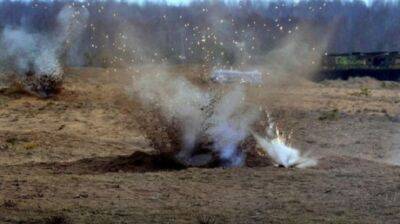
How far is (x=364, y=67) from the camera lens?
1262 inches

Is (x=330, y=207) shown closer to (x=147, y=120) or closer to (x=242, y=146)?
(x=242, y=146)

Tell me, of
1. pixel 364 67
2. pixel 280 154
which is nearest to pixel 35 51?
pixel 364 67

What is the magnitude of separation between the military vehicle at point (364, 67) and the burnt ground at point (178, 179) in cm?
1472

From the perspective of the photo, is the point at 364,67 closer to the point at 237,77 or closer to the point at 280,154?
the point at 237,77

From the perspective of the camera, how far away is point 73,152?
11273 mm

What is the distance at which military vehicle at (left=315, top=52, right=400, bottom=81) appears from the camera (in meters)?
30.9

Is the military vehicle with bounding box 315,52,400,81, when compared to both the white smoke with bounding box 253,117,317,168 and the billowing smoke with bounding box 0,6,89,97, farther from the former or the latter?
the white smoke with bounding box 253,117,317,168

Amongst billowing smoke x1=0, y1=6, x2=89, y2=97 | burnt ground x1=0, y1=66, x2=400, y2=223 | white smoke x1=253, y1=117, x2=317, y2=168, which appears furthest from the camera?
billowing smoke x1=0, y1=6, x2=89, y2=97

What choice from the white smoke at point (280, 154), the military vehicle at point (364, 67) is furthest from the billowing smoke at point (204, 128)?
the military vehicle at point (364, 67)

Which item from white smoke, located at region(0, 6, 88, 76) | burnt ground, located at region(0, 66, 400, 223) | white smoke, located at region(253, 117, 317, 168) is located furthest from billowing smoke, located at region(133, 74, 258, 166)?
white smoke, located at region(0, 6, 88, 76)

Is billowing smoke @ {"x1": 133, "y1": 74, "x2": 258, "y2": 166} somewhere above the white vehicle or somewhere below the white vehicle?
below

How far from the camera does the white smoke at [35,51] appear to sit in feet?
73.4

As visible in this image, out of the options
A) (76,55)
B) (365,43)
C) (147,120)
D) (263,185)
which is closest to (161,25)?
(76,55)

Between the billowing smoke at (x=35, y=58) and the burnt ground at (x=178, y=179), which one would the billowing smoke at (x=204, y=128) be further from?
the billowing smoke at (x=35, y=58)
